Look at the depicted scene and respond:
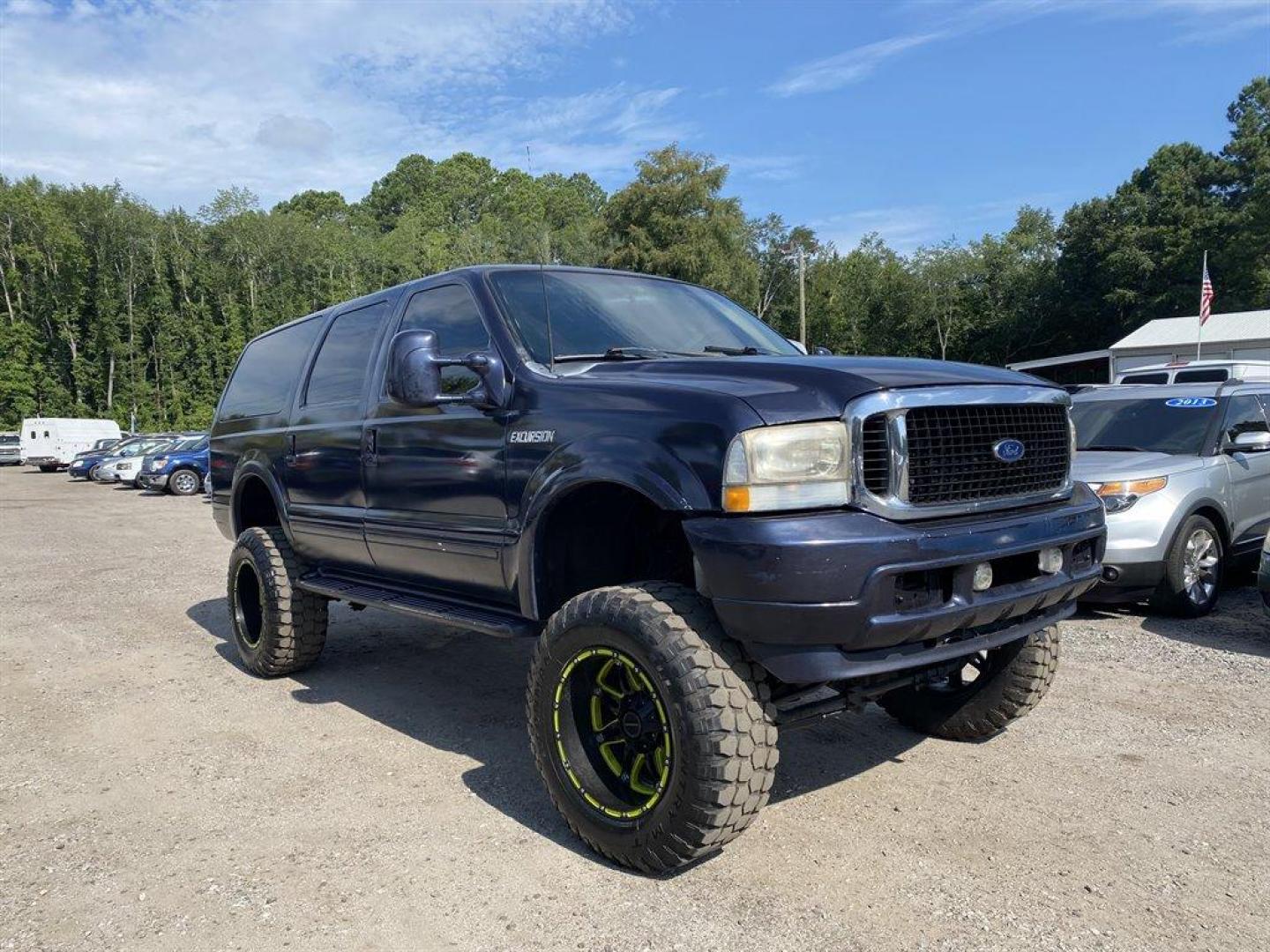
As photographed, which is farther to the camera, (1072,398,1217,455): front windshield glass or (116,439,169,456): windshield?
(116,439,169,456): windshield

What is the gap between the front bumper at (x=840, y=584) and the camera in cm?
262

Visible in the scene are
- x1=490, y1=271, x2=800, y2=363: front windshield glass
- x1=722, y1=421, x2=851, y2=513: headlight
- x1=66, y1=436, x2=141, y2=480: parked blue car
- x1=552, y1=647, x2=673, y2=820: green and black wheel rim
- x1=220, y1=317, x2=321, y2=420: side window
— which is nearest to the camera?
x1=722, y1=421, x2=851, y2=513: headlight

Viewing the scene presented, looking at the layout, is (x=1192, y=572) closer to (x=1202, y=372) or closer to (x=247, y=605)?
(x=247, y=605)

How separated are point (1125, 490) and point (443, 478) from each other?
4704 mm

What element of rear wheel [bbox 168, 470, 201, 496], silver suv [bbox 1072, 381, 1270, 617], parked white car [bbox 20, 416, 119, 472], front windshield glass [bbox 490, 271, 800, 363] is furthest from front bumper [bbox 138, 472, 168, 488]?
front windshield glass [bbox 490, 271, 800, 363]

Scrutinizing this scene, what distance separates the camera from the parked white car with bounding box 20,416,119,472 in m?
39.2

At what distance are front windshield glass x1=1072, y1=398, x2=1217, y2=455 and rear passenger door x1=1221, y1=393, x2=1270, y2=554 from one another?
19cm

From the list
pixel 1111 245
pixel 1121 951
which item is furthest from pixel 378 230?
pixel 1121 951

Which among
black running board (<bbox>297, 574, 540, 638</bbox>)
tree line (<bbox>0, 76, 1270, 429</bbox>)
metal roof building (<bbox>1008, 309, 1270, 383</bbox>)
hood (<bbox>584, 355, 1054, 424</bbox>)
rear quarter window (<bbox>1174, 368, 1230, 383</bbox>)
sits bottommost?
black running board (<bbox>297, 574, 540, 638</bbox>)

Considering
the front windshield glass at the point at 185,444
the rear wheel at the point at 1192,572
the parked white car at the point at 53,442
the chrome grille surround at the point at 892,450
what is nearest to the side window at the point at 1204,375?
the rear wheel at the point at 1192,572

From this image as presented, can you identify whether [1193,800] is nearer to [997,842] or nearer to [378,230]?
[997,842]

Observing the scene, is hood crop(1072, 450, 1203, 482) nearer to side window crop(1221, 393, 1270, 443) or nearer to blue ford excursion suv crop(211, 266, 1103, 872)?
side window crop(1221, 393, 1270, 443)

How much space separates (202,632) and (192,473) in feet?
66.5

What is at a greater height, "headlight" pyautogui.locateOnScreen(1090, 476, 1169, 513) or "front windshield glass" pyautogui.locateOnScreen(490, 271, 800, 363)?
"front windshield glass" pyautogui.locateOnScreen(490, 271, 800, 363)
